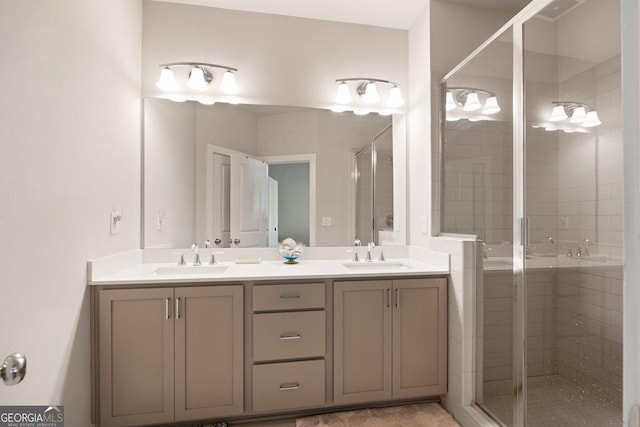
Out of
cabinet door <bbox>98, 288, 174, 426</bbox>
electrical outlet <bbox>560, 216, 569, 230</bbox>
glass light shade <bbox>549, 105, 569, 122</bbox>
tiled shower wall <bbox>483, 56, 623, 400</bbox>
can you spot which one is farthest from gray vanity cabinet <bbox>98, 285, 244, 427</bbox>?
glass light shade <bbox>549, 105, 569, 122</bbox>

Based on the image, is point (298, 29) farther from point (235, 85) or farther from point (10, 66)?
point (10, 66)

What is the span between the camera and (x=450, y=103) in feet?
7.31

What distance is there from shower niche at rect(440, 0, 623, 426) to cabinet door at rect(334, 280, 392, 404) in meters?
0.51

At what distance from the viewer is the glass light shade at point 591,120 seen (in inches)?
50.9

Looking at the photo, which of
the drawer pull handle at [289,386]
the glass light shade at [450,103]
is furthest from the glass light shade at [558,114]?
the drawer pull handle at [289,386]

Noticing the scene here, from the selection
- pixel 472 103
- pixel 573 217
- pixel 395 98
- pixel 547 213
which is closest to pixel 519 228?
pixel 547 213

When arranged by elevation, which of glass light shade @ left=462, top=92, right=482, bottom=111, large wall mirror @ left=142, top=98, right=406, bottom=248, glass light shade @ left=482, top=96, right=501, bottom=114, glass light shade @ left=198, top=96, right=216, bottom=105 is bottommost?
large wall mirror @ left=142, top=98, right=406, bottom=248

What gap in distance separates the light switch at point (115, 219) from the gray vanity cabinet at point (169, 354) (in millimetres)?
379

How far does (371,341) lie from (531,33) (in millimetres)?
1814

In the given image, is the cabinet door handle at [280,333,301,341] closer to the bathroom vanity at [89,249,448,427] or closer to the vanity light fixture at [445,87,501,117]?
the bathroom vanity at [89,249,448,427]

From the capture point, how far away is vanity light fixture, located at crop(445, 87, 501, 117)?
1931 mm

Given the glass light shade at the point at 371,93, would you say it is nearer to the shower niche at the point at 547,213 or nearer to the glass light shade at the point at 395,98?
the glass light shade at the point at 395,98

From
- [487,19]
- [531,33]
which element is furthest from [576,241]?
[487,19]

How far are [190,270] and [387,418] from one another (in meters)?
1.49
